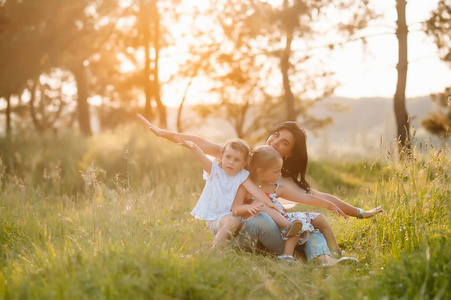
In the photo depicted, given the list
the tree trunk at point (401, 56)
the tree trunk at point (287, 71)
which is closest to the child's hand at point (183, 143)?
the tree trunk at point (401, 56)

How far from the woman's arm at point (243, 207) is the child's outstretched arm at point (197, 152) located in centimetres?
37

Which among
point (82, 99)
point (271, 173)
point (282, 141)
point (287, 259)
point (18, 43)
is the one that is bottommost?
point (287, 259)

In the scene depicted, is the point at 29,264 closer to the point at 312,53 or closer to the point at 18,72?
the point at 312,53

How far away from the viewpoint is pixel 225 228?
4.12m

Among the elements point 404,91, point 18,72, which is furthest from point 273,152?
point 18,72

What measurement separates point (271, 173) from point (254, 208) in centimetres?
44

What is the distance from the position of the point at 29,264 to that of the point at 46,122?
2785 cm

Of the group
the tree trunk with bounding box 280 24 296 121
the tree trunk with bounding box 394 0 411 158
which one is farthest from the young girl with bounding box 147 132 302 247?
the tree trunk with bounding box 280 24 296 121

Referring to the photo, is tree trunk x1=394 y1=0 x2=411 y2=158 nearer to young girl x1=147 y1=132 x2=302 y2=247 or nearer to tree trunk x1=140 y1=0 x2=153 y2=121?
young girl x1=147 y1=132 x2=302 y2=247

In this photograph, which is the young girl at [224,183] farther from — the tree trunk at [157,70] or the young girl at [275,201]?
the tree trunk at [157,70]

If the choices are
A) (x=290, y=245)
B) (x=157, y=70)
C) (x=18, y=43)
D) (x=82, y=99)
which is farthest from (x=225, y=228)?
(x=82, y=99)

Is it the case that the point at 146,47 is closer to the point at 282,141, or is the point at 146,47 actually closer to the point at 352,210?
the point at 282,141

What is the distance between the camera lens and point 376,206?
4773mm

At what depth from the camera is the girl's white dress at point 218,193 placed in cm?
445
